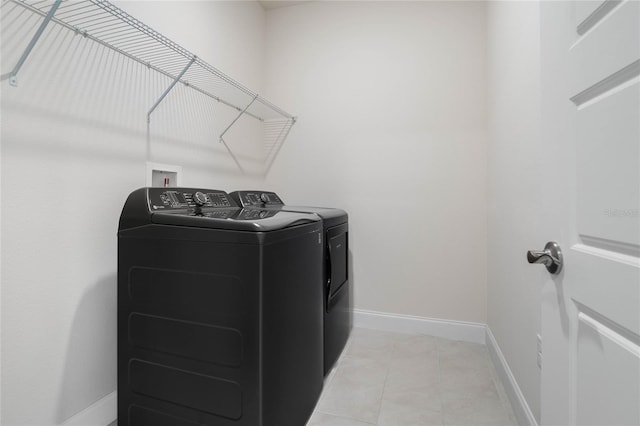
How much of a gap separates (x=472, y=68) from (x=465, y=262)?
149cm

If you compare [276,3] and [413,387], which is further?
[276,3]

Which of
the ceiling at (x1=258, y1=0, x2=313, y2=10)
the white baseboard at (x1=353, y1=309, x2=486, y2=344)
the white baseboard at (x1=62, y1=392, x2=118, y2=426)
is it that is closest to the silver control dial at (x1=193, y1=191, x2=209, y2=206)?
the white baseboard at (x1=62, y1=392, x2=118, y2=426)

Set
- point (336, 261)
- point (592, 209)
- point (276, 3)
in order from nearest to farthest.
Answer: point (592, 209) → point (336, 261) → point (276, 3)

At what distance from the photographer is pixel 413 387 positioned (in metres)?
1.78

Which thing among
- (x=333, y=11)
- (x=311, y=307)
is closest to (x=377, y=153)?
(x=333, y=11)

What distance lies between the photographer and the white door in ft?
1.84

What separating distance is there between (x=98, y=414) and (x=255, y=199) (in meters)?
1.37

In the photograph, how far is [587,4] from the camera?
2.20 ft

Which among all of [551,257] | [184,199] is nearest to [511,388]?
[551,257]

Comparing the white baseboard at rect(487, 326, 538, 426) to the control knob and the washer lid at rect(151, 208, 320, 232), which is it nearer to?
the washer lid at rect(151, 208, 320, 232)

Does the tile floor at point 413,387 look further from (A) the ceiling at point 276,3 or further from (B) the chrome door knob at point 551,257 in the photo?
(A) the ceiling at point 276,3

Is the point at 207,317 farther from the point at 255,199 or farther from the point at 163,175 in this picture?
the point at 255,199

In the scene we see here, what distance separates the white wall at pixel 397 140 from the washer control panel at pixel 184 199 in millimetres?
1181

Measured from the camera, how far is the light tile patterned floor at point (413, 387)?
1.53 meters
